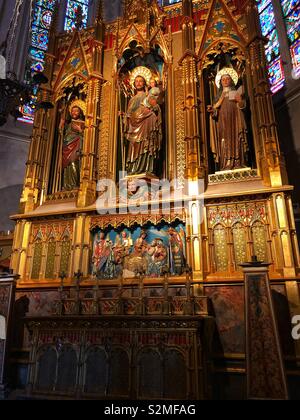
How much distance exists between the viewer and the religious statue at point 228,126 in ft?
27.0

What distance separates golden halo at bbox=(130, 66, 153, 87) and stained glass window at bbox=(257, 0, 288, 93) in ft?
12.8

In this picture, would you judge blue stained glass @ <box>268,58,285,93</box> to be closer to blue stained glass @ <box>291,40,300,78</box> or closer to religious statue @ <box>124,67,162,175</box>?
blue stained glass @ <box>291,40,300,78</box>

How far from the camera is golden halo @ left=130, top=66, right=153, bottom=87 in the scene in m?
9.87

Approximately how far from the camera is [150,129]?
904 centimetres

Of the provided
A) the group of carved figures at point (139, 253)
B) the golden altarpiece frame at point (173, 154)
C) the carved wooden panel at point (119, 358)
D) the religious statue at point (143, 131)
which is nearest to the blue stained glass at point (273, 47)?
the golden altarpiece frame at point (173, 154)

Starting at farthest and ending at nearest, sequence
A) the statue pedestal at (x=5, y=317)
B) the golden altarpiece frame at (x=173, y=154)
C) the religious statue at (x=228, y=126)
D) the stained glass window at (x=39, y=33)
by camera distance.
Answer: the stained glass window at (x=39, y=33) < the religious statue at (x=228, y=126) < the golden altarpiece frame at (x=173, y=154) < the statue pedestal at (x=5, y=317)

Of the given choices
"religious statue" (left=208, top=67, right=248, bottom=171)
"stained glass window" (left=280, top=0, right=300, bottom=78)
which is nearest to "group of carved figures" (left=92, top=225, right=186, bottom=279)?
"religious statue" (left=208, top=67, right=248, bottom=171)

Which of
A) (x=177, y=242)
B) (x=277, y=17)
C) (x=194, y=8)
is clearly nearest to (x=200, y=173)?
(x=177, y=242)

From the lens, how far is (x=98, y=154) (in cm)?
941

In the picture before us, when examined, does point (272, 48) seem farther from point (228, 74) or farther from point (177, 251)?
point (177, 251)

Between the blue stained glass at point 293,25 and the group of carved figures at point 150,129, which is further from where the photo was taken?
the blue stained glass at point 293,25

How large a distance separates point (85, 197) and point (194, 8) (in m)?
6.45

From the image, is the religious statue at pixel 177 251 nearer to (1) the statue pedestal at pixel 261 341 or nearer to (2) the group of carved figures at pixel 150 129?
(1) the statue pedestal at pixel 261 341

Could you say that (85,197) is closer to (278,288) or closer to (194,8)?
(278,288)
